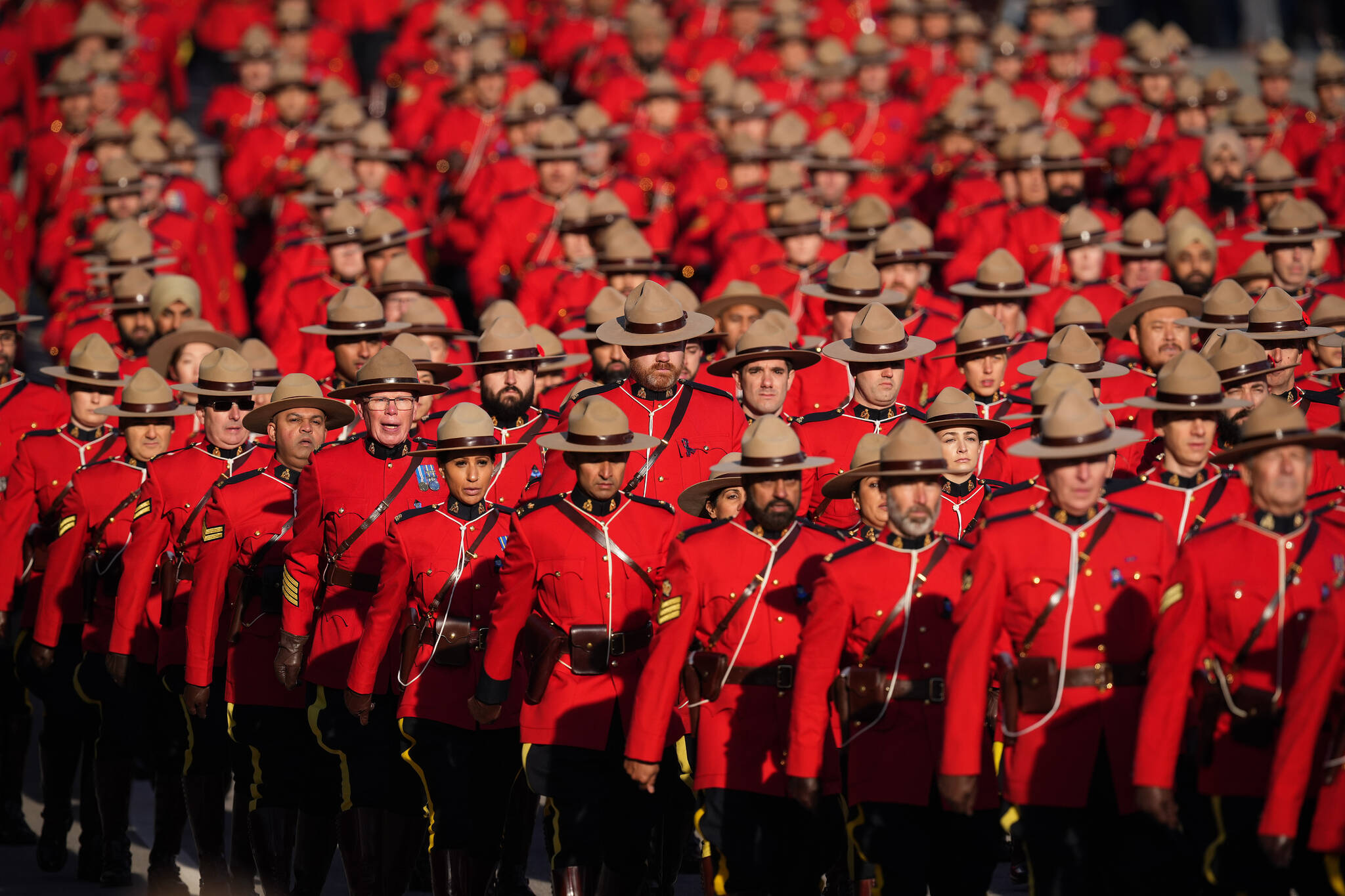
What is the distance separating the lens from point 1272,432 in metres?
6.74

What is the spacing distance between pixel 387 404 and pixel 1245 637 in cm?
418

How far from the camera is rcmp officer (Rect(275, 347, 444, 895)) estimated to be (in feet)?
28.7

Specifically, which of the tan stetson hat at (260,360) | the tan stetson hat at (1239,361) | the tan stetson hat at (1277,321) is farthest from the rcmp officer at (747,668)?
the tan stetson hat at (260,360)

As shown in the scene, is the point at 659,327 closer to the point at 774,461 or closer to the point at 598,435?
the point at 598,435

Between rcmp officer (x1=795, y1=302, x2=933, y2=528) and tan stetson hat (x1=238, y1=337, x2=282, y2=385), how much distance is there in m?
3.28

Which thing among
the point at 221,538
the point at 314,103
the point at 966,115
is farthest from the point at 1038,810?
the point at 314,103

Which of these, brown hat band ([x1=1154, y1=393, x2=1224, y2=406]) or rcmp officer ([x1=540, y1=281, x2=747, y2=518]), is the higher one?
rcmp officer ([x1=540, y1=281, x2=747, y2=518])

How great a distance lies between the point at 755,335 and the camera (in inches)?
388

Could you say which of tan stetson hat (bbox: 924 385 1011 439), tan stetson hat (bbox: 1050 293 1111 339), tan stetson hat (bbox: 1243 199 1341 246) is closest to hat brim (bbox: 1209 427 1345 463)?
tan stetson hat (bbox: 924 385 1011 439)

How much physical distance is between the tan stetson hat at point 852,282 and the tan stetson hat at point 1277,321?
2.37 meters

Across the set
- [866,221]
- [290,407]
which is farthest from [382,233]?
[290,407]

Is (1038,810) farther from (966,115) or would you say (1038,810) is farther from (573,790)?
(966,115)

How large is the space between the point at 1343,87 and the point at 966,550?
422 inches

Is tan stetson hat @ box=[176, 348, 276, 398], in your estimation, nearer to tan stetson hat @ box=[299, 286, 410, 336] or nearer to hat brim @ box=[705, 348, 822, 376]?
tan stetson hat @ box=[299, 286, 410, 336]
